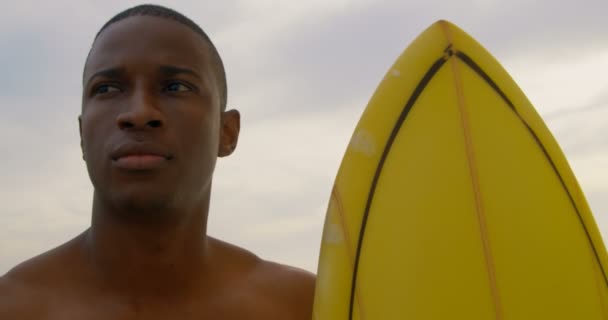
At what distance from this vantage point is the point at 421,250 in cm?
190

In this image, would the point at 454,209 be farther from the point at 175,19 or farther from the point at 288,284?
the point at 175,19

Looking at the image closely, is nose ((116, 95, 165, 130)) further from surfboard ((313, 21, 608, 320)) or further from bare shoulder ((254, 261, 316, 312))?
bare shoulder ((254, 261, 316, 312))

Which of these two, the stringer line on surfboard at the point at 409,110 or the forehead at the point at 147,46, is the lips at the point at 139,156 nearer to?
the forehead at the point at 147,46

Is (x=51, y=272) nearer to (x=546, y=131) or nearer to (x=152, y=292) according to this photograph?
(x=152, y=292)

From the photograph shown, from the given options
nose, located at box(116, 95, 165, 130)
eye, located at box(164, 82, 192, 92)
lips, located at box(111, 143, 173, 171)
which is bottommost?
lips, located at box(111, 143, 173, 171)

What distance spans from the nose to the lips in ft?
0.17

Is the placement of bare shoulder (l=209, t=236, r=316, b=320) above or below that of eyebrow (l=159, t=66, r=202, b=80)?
below

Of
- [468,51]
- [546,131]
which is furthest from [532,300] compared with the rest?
[468,51]

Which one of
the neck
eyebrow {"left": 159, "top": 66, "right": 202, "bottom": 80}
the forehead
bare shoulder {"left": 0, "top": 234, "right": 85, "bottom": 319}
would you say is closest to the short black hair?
the forehead

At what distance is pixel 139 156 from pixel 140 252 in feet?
1.17

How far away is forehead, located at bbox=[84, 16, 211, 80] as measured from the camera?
1884 millimetres

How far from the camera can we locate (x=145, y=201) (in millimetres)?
1832

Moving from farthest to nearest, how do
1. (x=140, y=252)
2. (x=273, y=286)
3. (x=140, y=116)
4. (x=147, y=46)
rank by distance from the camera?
(x=273, y=286) → (x=140, y=252) → (x=147, y=46) → (x=140, y=116)

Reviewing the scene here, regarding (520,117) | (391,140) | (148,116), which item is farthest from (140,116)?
(520,117)
